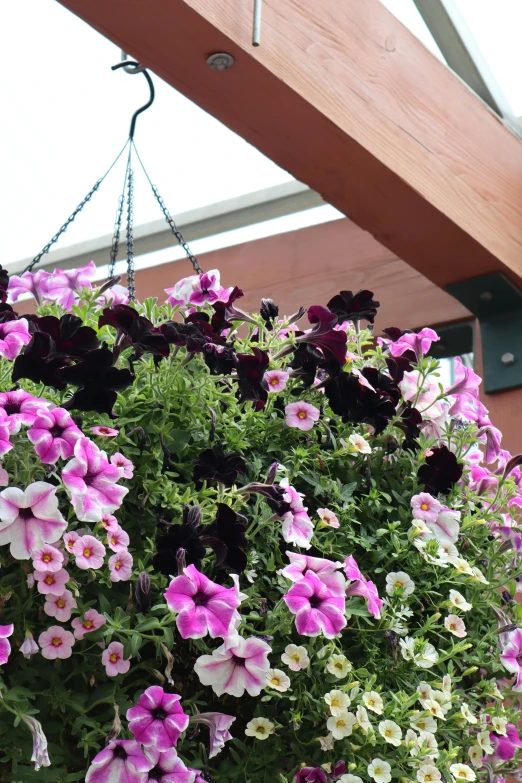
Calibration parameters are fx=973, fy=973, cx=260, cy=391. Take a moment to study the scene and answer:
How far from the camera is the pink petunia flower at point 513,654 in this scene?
3.43 feet

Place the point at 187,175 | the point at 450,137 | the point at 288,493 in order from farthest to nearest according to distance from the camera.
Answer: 1. the point at 187,175
2. the point at 450,137
3. the point at 288,493

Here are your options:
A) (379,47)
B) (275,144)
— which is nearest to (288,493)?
(275,144)

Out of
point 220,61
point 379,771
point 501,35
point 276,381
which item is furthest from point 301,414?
point 501,35

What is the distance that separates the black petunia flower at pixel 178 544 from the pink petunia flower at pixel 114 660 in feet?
0.24

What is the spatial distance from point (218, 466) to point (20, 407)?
0.18 m

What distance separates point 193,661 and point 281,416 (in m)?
0.28

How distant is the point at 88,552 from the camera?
810 mm

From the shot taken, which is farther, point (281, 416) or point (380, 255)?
point (380, 255)

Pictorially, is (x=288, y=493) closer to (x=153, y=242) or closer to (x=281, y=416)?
(x=281, y=416)

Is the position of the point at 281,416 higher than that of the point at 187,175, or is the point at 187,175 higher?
the point at 187,175

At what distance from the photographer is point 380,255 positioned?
2871 mm

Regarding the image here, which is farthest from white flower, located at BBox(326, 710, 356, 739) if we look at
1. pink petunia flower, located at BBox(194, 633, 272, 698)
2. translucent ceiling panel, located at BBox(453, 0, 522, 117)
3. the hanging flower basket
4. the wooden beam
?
translucent ceiling panel, located at BBox(453, 0, 522, 117)

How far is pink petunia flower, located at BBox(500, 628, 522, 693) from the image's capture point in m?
1.04

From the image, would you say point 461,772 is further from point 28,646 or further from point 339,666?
point 28,646
